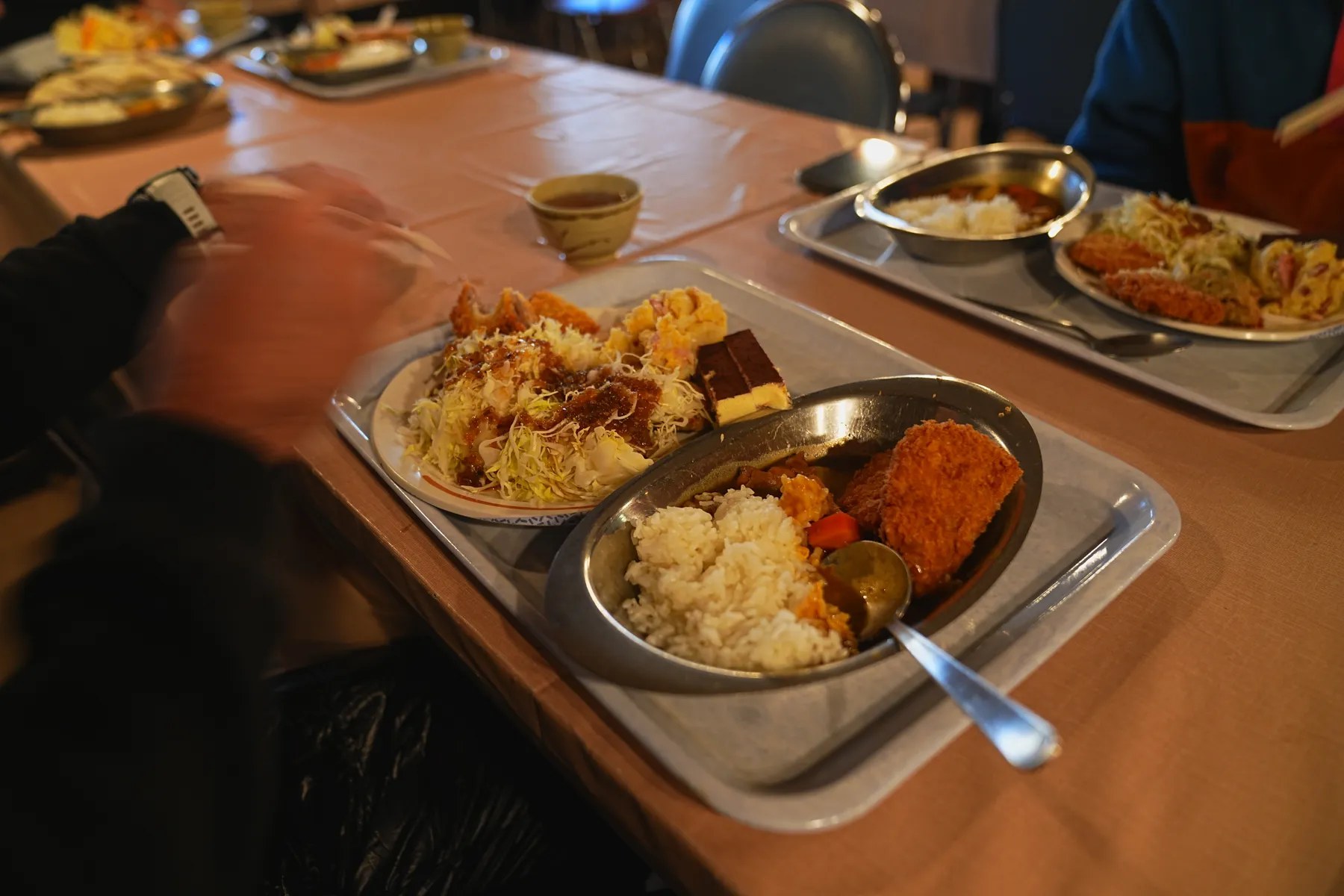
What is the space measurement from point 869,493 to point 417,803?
0.73 metres

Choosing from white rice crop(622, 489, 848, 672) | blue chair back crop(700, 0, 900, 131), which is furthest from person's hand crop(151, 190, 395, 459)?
blue chair back crop(700, 0, 900, 131)

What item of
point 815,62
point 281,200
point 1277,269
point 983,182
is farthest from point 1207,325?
point 815,62

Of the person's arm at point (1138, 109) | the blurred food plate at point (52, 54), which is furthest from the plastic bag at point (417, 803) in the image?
the blurred food plate at point (52, 54)

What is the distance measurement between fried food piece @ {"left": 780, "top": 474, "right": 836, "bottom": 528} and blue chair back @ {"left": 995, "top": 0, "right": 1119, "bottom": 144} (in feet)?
10.5

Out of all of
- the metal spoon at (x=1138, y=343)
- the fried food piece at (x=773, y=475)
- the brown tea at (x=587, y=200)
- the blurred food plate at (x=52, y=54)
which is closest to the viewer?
A: the fried food piece at (x=773, y=475)

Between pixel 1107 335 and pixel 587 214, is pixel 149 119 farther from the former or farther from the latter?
pixel 1107 335

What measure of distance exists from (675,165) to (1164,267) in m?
1.12

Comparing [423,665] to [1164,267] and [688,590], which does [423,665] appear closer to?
[688,590]

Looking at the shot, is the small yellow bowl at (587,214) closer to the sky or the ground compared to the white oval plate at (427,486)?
closer to the sky

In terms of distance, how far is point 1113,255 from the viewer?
4.21 ft

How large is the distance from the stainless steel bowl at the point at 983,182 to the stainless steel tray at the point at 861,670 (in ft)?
1.53

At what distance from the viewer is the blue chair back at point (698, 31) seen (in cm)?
292

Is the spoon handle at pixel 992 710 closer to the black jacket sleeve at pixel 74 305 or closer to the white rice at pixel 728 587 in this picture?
the white rice at pixel 728 587

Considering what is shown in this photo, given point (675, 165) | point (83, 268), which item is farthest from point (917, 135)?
point (83, 268)
